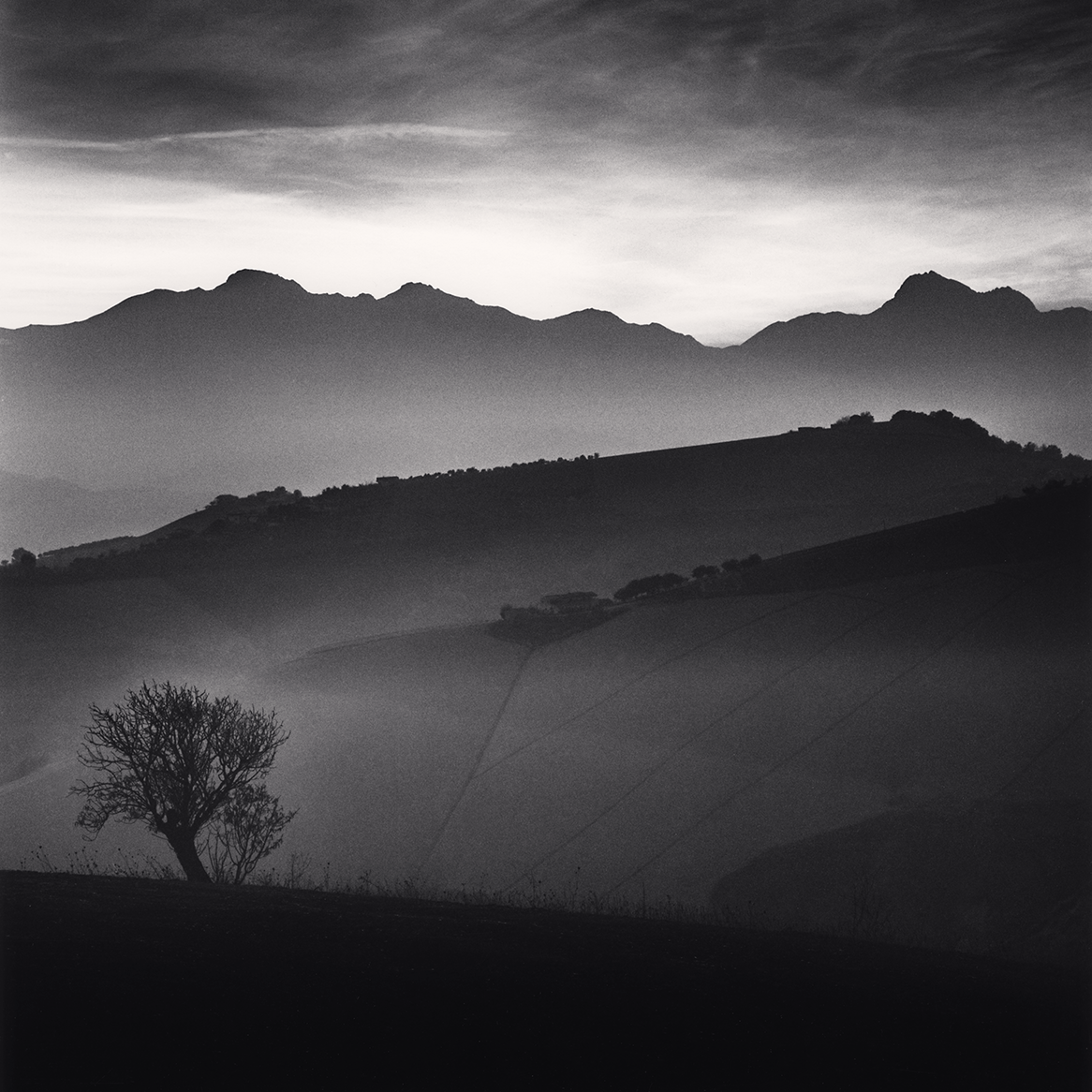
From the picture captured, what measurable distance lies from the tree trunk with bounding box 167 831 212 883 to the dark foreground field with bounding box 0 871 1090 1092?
46.0 ft

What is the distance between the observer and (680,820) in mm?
41031

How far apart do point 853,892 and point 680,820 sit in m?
9.29

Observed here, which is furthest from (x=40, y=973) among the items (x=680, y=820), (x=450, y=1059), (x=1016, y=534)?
(x=1016, y=534)

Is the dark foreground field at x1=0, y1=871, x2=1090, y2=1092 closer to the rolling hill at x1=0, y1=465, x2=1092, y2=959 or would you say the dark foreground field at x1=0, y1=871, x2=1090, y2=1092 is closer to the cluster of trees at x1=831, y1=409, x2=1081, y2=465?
the rolling hill at x1=0, y1=465, x2=1092, y2=959

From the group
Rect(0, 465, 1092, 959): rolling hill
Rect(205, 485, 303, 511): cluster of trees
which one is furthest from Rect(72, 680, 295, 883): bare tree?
Rect(205, 485, 303, 511): cluster of trees

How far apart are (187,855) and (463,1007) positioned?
67.6 feet

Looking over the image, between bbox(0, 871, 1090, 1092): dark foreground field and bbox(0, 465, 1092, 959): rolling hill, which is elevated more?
bbox(0, 871, 1090, 1092): dark foreground field

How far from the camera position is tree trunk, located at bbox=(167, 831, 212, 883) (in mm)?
28438

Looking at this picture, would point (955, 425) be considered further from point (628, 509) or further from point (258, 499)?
point (258, 499)

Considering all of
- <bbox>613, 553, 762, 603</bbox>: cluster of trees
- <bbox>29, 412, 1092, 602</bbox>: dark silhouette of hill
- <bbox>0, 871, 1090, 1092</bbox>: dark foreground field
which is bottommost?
<bbox>0, 871, 1090, 1092</bbox>: dark foreground field

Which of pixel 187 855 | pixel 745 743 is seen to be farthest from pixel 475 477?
pixel 187 855

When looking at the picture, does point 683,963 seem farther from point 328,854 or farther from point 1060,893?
point 328,854

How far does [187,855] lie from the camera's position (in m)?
28.7

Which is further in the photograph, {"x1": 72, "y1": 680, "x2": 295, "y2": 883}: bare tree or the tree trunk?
{"x1": 72, "y1": 680, "x2": 295, "y2": 883}: bare tree
